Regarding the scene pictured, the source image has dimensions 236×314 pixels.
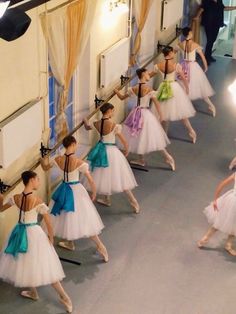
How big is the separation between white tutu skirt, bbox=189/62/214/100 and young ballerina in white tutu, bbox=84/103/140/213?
2.85m

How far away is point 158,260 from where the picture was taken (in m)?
7.32

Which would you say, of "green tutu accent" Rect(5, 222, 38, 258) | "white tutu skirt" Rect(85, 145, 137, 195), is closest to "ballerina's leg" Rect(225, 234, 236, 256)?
"white tutu skirt" Rect(85, 145, 137, 195)

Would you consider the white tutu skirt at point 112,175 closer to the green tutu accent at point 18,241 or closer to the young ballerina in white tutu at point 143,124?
the young ballerina in white tutu at point 143,124

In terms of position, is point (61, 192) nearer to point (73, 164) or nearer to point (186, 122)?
point (73, 164)

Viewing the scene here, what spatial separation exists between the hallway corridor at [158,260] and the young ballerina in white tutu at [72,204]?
0.41 metres

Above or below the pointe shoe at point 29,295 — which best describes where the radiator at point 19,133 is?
above

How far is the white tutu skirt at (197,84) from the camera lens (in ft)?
34.1

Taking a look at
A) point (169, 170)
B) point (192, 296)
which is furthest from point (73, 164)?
point (169, 170)

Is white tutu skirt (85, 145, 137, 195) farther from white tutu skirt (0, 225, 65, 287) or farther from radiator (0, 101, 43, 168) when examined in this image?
white tutu skirt (0, 225, 65, 287)

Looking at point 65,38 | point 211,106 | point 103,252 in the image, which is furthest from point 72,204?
point 211,106

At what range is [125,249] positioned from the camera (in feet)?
24.5

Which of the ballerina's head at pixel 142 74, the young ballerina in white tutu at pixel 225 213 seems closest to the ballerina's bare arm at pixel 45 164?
the young ballerina in white tutu at pixel 225 213

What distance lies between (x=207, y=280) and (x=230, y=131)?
3.72 m

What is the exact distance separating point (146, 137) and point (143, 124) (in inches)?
6.5
